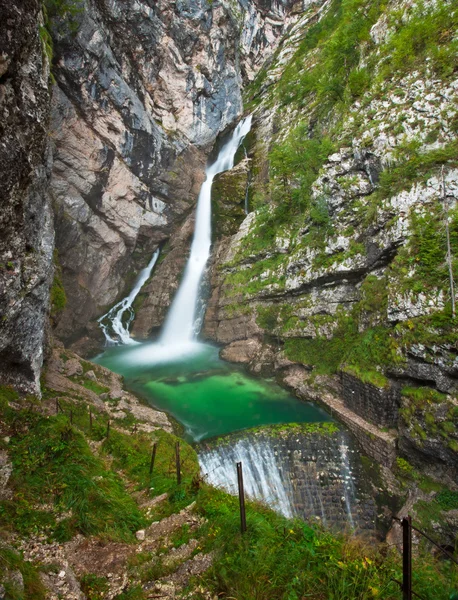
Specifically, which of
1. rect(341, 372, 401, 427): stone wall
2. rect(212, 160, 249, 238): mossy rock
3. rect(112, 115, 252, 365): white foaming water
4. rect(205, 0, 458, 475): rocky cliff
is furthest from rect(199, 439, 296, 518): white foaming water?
rect(212, 160, 249, 238): mossy rock

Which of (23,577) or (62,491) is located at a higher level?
(23,577)

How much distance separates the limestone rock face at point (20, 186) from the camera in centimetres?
603

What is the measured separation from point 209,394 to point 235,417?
2434 millimetres

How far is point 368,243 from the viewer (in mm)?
15742

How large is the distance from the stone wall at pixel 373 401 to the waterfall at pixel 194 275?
12524mm

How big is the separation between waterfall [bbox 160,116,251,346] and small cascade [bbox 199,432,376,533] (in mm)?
12733

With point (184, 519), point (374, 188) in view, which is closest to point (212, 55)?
point (374, 188)

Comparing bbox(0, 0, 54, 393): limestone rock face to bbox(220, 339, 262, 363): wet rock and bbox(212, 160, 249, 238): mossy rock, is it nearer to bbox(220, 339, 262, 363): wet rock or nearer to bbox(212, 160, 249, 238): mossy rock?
bbox(220, 339, 262, 363): wet rock

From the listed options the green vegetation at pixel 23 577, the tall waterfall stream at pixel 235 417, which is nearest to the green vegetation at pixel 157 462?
the tall waterfall stream at pixel 235 417

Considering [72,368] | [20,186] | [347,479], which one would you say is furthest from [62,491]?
[72,368]

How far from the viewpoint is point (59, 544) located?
13.7ft

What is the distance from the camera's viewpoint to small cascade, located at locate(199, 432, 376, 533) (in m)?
9.81

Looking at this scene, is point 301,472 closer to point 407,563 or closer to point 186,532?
point 186,532

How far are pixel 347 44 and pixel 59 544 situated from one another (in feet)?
98.3
